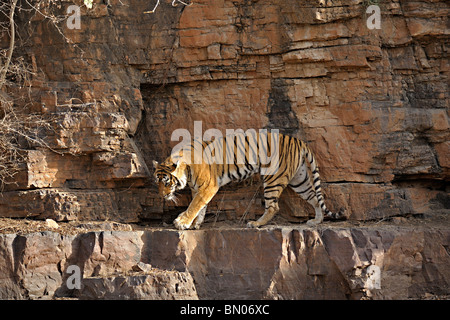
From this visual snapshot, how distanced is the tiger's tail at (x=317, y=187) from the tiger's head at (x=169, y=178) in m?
1.98

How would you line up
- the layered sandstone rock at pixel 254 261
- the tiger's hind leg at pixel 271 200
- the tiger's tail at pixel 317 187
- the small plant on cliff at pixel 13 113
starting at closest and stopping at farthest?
the layered sandstone rock at pixel 254 261
the small plant on cliff at pixel 13 113
the tiger's hind leg at pixel 271 200
the tiger's tail at pixel 317 187

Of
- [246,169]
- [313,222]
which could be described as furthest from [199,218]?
[313,222]

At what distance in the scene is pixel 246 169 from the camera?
8.09 meters

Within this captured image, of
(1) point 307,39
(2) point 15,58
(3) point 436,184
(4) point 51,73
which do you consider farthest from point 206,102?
(3) point 436,184

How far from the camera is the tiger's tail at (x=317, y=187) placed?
8008 millimetres

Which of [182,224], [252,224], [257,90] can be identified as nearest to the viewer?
[182,224]

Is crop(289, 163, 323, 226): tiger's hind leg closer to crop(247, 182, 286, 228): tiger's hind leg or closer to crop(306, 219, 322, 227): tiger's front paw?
crop(306, 219, 322, 227): tiger's front paw

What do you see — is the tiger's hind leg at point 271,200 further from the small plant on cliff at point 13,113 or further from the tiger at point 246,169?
the small plant on cliff at point 13,113

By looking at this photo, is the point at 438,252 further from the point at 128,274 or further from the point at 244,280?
the point at 128,274

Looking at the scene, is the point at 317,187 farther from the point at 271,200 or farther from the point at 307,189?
the point at 271,200

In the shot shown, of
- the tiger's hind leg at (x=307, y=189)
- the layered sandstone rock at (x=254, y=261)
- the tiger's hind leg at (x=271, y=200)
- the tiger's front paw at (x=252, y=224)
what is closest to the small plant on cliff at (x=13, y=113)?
the layered sandstone rock at (x=254, y=261)

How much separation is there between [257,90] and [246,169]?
4.47ft

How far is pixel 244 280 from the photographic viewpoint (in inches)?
272

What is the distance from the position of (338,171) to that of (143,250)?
3.35 meters
